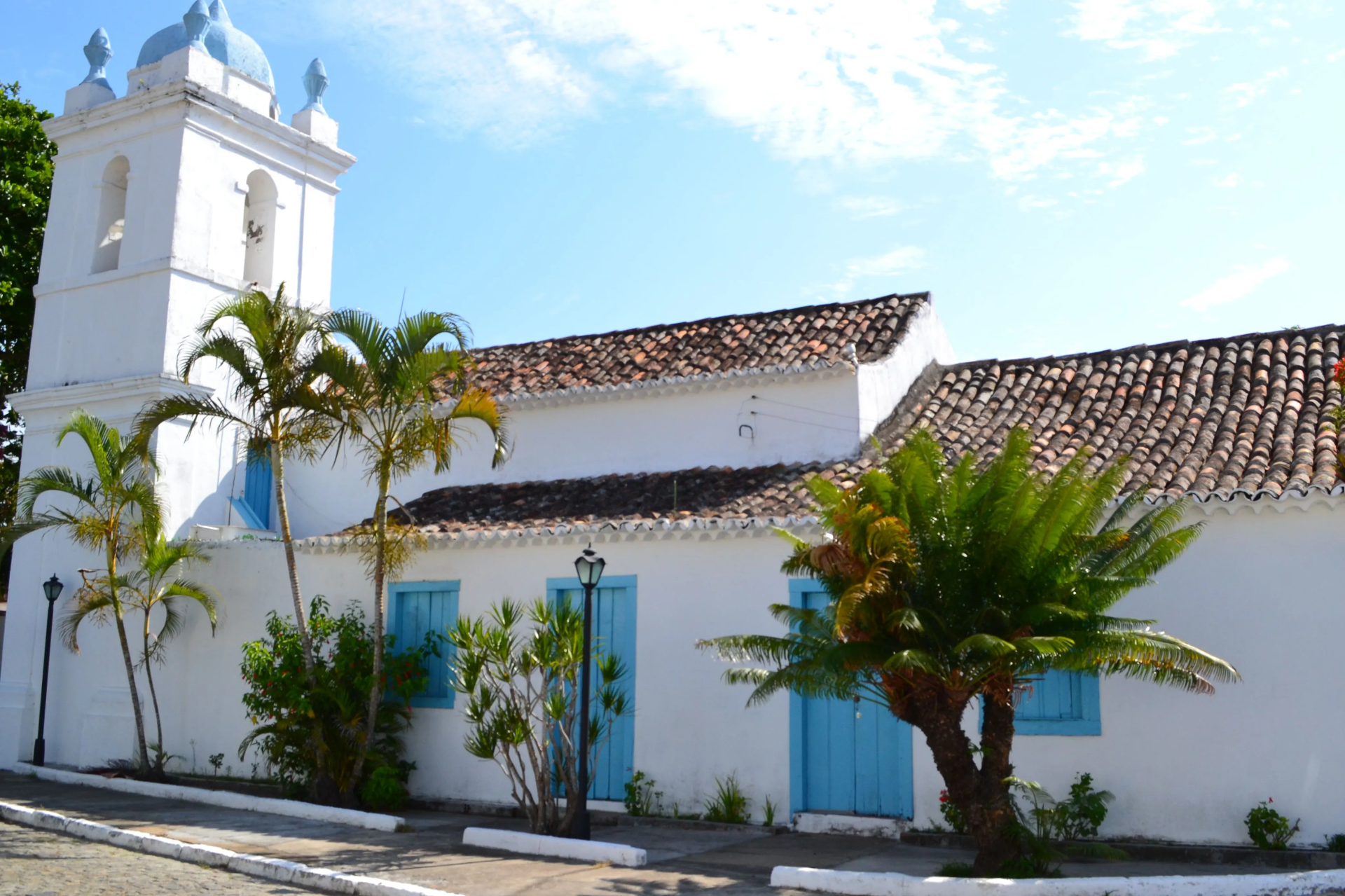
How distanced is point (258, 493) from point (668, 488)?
710cm

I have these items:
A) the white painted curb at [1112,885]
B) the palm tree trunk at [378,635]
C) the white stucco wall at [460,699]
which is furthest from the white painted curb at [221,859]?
the white painted curb at [1112,885]

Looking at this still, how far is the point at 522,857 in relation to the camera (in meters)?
9.95

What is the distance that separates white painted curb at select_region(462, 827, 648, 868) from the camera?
9.57 m

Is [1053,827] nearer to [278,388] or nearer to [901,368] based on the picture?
[901,368]

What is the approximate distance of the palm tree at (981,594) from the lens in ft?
27.4

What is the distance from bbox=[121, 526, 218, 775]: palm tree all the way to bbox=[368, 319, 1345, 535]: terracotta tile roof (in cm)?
285

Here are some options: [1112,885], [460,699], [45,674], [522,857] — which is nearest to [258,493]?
[45,674]

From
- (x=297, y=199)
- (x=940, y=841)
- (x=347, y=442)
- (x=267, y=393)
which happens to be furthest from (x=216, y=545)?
(x=940, y=841)

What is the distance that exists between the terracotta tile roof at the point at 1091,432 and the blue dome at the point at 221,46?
7608mm

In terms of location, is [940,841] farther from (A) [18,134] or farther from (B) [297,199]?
(A) [18,134]

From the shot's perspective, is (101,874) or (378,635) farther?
(378,635)

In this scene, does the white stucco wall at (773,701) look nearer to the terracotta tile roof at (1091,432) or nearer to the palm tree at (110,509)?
the terracotta tile roof at (1091,432)

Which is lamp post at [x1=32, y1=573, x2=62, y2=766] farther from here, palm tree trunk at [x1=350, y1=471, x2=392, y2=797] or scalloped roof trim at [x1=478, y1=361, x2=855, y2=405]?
scalloped roof trim at [x1=478, y1=361, x2=855, y2=405]

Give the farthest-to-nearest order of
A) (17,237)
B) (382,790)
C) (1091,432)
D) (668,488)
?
(17,237)
(668,488)
(1091,432)
(382,790)
